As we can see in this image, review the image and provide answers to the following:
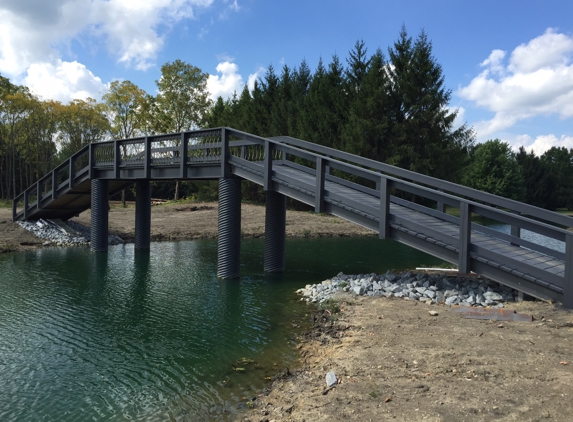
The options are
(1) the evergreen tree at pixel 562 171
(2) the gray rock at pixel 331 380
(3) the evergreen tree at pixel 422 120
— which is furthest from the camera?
(1) the evergreen tree at pixel 562 171

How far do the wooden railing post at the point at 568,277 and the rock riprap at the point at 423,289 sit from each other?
120cm

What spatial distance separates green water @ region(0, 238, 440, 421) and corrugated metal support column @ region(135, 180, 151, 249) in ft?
9.37

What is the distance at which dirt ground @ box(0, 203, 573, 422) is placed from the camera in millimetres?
4879

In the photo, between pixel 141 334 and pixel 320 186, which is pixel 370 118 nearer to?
pixel 320 186

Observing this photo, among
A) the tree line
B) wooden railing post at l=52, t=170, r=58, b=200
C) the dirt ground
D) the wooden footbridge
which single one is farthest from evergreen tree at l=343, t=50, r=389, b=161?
the dirt ground

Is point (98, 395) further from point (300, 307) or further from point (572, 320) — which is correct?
point (572, 320)

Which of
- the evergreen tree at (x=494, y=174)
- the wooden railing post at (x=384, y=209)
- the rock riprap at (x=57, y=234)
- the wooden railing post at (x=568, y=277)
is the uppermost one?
the evergreen tree at (x=494, y=174)

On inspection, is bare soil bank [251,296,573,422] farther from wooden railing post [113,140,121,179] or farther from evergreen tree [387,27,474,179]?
evergreen tree [387,27,474,179]

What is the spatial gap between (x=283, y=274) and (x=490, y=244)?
22.4 ft

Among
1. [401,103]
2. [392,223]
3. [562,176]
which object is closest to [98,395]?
[392,223]

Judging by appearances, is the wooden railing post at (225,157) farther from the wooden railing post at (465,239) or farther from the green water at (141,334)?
the wooden railing post at (465,239)

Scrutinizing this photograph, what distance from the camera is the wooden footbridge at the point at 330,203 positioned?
30.4 ft

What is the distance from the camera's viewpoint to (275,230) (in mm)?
14867

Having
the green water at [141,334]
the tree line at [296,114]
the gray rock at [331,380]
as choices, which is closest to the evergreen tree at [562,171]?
the tree line at [296,114]
